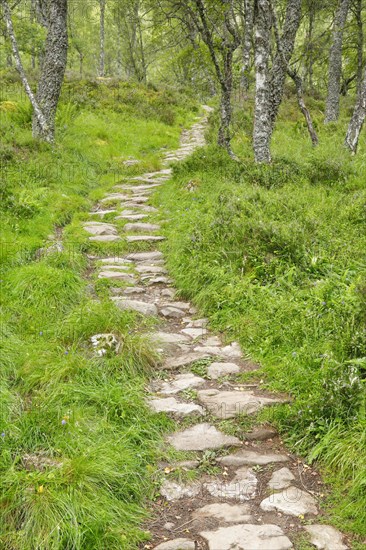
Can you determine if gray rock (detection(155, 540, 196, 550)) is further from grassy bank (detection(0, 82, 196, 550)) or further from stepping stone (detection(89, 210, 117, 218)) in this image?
stepping stone (detection(89, 210, 117, 218))

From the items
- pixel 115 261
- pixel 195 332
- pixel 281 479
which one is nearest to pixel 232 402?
pixel 281 479

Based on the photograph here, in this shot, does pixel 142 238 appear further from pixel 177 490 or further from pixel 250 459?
pixel 177 490

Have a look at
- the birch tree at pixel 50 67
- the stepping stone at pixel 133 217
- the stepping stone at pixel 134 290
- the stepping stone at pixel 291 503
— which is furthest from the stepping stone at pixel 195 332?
the birch tree at pixel 50 67

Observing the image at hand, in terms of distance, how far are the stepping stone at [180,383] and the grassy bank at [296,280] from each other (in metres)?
0.64

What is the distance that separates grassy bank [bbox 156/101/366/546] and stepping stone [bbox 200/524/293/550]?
1.41 ft

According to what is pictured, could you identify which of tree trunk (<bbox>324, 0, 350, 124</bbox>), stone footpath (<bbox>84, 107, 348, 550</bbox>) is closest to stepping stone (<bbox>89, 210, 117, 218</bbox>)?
stone footpath (<bbox>84, 107, 348, 550</bbox>)

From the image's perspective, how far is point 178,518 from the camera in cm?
321

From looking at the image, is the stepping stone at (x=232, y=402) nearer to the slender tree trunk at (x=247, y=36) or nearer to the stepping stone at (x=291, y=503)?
the stepping stone at (x=291, y=503)

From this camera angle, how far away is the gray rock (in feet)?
9.61

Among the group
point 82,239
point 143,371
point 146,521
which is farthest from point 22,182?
point 146,521

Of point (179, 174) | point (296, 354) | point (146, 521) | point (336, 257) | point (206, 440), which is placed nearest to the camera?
point (146, 521)

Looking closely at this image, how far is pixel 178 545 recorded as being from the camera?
295cm

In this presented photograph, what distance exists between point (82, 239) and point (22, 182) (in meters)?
2.76

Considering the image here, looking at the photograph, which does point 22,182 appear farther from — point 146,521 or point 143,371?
point 146,521
